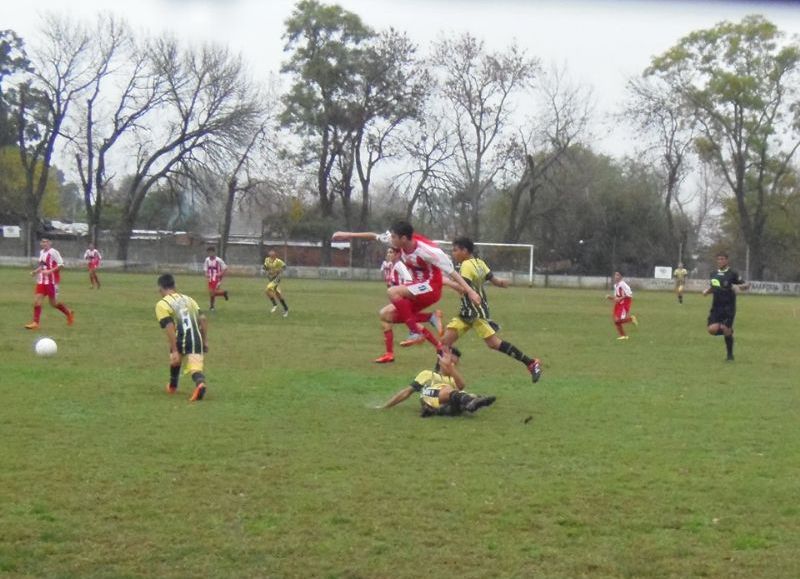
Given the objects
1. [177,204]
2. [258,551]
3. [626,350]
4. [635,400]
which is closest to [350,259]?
[177,204]

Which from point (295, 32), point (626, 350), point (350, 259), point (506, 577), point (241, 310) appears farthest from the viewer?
point (350, 259)

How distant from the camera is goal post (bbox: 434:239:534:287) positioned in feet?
206

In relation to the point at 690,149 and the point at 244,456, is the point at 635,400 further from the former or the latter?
the point at 690,149

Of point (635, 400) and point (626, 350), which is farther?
point (626, 350)

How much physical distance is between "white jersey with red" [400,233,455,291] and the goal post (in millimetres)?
49785

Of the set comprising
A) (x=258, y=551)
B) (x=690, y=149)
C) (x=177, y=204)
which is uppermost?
(x=690, y=149)

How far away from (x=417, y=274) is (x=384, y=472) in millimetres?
4507

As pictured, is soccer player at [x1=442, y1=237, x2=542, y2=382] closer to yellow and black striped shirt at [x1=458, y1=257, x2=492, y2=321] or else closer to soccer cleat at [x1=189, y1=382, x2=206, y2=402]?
yellow and black striped shirt at [x1=458, y1=257, x2=492, y2=321]

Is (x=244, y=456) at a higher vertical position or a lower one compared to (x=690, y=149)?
lower

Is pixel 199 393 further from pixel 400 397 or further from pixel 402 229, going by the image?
→ pixel 402 229

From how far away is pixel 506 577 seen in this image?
19.1 ft

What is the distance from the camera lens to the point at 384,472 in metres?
8.28

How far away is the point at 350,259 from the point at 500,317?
34.8 metres

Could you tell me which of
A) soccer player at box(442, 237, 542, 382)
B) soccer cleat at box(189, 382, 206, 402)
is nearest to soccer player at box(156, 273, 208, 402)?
soccer cleat at box(189, 382, 206, 402)
